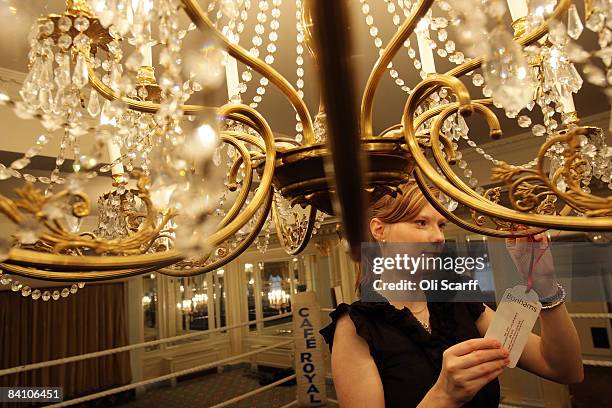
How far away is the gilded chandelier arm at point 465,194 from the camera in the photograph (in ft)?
1.04

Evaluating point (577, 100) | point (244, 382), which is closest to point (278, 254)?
point (244, 382)

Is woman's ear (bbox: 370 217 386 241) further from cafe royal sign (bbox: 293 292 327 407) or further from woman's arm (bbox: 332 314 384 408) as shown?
cafe royal sign (bbox: 293 292 327 407)

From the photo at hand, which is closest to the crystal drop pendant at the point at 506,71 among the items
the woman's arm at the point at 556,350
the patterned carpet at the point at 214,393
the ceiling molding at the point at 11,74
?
the woman's arm at the point at 556,350

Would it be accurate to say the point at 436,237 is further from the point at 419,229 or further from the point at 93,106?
the point at 93,106

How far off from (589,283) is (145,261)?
324 cm

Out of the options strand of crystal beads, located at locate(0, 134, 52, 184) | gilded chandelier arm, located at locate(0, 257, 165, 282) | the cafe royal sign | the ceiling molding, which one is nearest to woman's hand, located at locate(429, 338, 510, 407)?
gilded chandelier arm, located at locate(0, 257, 165, 282)

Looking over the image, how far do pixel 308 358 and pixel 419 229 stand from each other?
289cm

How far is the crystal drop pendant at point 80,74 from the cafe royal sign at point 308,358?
3.14m

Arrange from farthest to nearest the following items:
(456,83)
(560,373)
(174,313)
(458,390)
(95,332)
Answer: (174,313) < (95,332) < (560,373) < (458,390) < (456,83)

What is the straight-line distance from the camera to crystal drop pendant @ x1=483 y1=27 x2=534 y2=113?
0.30m

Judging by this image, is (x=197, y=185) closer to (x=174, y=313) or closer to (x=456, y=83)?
(x=456, y=83)

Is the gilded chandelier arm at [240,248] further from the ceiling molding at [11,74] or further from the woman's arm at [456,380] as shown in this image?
the ceiling molding at [11,74]

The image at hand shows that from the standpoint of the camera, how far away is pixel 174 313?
7031 millimetres

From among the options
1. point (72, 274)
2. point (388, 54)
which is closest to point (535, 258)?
point (388, 54)
